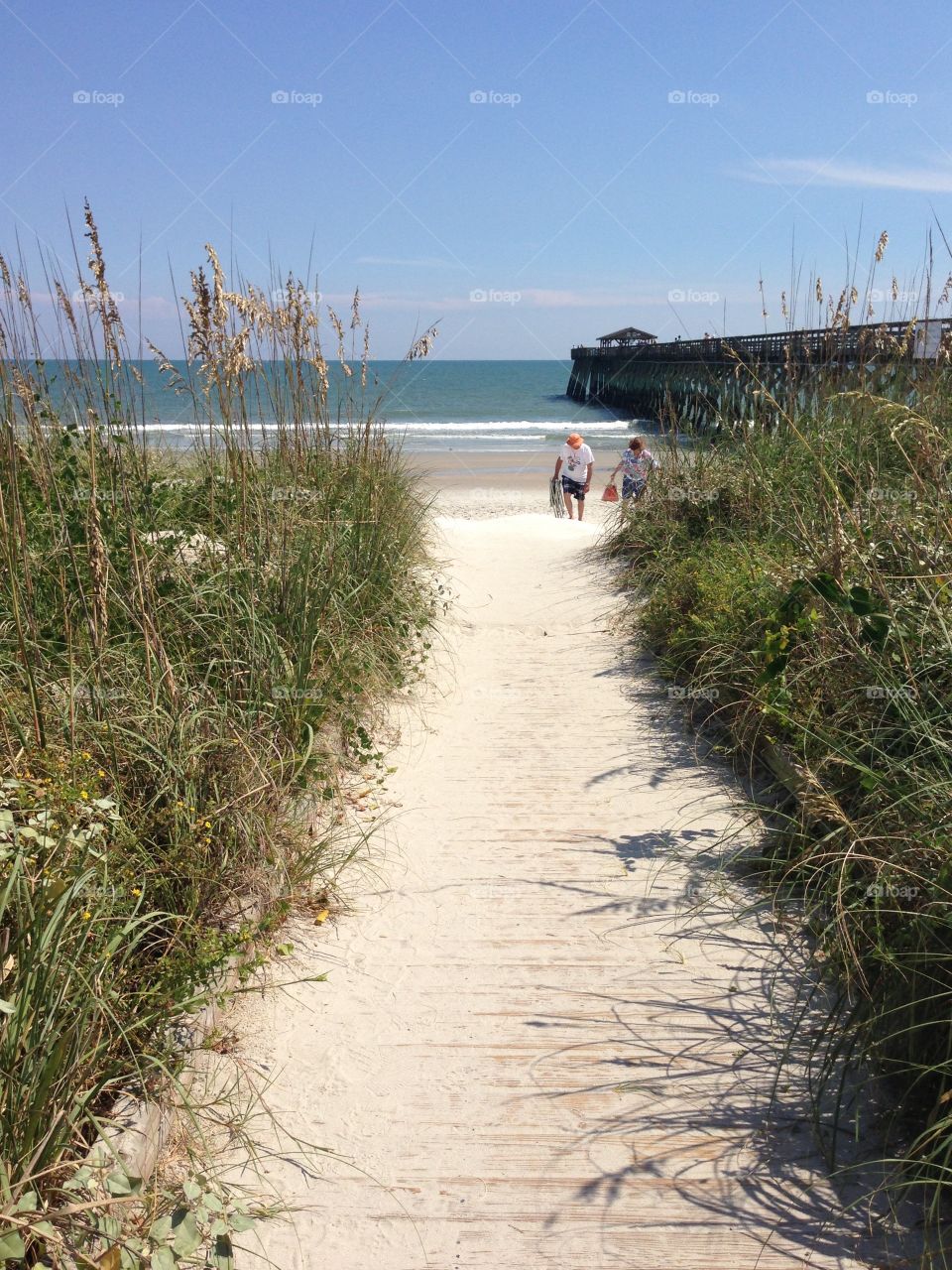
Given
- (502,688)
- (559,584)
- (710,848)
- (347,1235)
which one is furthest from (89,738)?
(559,584)

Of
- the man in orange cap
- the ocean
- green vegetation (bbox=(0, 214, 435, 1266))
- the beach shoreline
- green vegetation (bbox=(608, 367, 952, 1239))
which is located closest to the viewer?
green vegetation (bbox=(0, 214, 435, 1266))

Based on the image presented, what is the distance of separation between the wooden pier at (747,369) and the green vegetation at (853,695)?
419mm

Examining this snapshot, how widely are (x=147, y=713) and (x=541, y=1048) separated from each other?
5.38ft

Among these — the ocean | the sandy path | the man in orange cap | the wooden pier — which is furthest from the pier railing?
the sandy path

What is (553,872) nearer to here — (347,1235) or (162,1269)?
(347,1235)

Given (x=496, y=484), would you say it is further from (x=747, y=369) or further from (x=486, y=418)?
(x=486, y=418)

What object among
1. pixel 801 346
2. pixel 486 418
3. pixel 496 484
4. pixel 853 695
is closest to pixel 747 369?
pixel 853 695

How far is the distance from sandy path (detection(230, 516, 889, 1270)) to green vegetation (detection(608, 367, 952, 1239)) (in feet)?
0.94

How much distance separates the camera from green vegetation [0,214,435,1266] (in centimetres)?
220

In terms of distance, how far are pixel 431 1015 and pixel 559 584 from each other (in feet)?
19.7

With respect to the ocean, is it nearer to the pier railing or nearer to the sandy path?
the pier railing

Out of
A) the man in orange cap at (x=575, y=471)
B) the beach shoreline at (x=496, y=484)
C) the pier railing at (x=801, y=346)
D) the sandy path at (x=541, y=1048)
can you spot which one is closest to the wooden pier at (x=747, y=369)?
the pier railing at (x=801, y=346)

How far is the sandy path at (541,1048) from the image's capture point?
2342mm

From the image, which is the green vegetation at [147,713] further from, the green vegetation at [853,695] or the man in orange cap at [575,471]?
the man in orange cap at [575,471]
